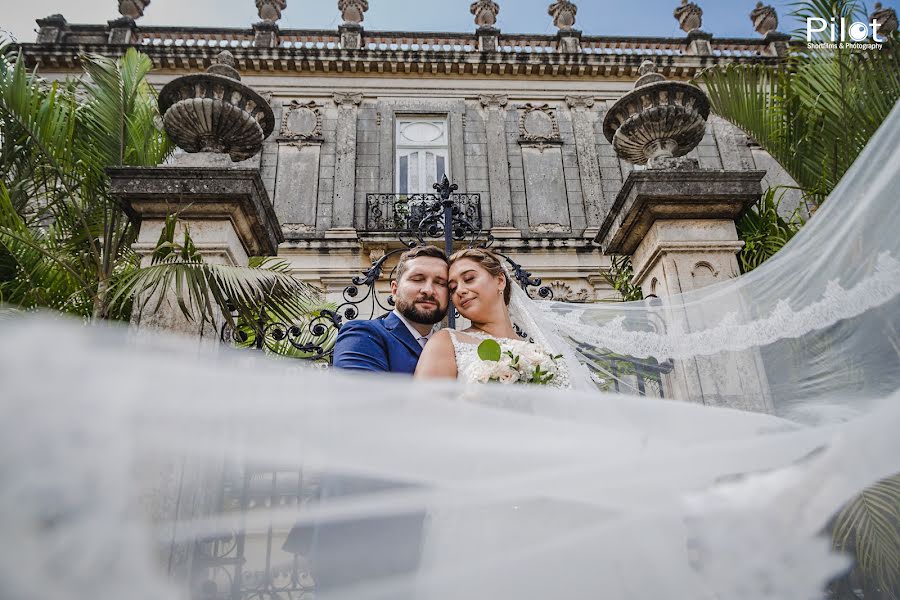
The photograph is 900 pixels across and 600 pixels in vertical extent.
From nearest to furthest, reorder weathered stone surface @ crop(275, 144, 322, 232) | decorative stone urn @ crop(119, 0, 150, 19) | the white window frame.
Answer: weathered stone surface @ crop(275, 144, 322, 232) < the white window frame < decorative stone urn @ crop(119, 0, 150, 19)

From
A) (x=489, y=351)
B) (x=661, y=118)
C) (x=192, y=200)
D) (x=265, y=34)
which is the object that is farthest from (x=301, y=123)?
(x=489, y=351)

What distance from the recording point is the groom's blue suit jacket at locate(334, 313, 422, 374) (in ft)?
7.79

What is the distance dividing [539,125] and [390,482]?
1209cm

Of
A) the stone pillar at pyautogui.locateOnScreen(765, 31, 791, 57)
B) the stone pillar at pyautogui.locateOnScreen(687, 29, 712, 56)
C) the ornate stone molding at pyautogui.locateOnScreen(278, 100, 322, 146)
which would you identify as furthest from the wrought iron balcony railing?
the stone pillar at pyautogui.locateOnScreen(765, 31, 791, 57)

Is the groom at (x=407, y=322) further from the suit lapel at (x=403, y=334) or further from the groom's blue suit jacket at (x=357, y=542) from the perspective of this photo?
the groom's blue suit jacket at (x=357, y=542)

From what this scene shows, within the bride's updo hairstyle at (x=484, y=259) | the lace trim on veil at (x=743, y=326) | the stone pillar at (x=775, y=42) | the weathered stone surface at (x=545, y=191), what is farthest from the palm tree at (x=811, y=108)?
the stone pillar at (x=775, y=42)

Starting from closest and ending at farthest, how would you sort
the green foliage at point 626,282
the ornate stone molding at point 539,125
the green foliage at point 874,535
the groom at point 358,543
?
the groom at point 358,543 < the green foliage at point 874,535 < the green foliage at point 626,282 < the ornate stone molding at point 539,125

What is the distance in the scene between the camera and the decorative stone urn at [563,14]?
13.6 m

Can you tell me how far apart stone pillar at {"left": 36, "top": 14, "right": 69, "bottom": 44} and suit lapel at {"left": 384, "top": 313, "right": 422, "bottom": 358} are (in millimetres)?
13626

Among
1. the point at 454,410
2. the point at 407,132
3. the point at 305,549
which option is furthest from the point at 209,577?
the point at 407,132

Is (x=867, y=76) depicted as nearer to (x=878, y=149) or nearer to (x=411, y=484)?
(x=878, y=149)

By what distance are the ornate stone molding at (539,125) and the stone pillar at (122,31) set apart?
8.61 metres

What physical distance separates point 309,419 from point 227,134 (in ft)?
11.7

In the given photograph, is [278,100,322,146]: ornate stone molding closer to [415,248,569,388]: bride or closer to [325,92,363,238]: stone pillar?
[325,92,363,238]: stone pillar
